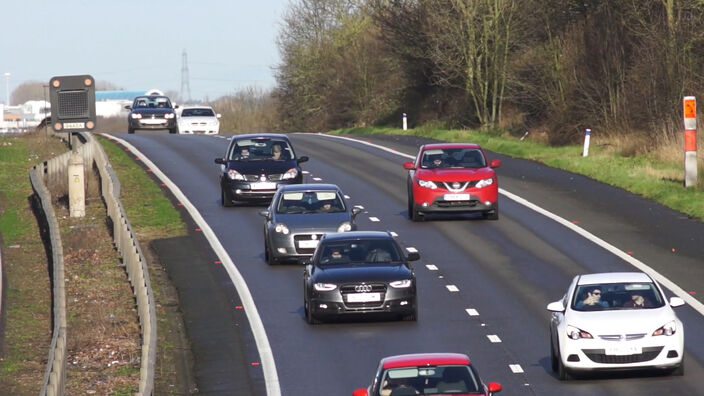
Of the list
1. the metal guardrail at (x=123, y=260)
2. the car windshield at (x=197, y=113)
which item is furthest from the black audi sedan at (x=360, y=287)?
the car windshield at (x=197, y=113)

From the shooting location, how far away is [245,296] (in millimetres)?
23859

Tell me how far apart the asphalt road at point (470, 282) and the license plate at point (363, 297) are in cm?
51

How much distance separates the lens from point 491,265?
2627cm

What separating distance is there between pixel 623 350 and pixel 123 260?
48.1ft

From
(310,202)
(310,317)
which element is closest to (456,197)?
(310,202)

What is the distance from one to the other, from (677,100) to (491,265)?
2075cm

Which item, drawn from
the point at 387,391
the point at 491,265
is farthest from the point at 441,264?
the point at 387,391

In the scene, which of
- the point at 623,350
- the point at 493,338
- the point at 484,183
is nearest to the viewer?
the point at 623,350

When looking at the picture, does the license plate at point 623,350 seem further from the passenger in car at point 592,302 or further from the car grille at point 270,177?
the car grille at point 270,177

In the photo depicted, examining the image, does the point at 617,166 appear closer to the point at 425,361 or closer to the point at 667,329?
the point at 667,329

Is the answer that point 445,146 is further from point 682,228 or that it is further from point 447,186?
point 682,228

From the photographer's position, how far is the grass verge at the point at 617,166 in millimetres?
34312

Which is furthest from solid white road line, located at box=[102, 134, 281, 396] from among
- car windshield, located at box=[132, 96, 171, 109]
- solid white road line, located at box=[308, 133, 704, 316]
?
car windshield, located at box=[132, 96, 171, 109]

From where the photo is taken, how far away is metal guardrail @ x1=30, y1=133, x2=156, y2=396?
582 inches
